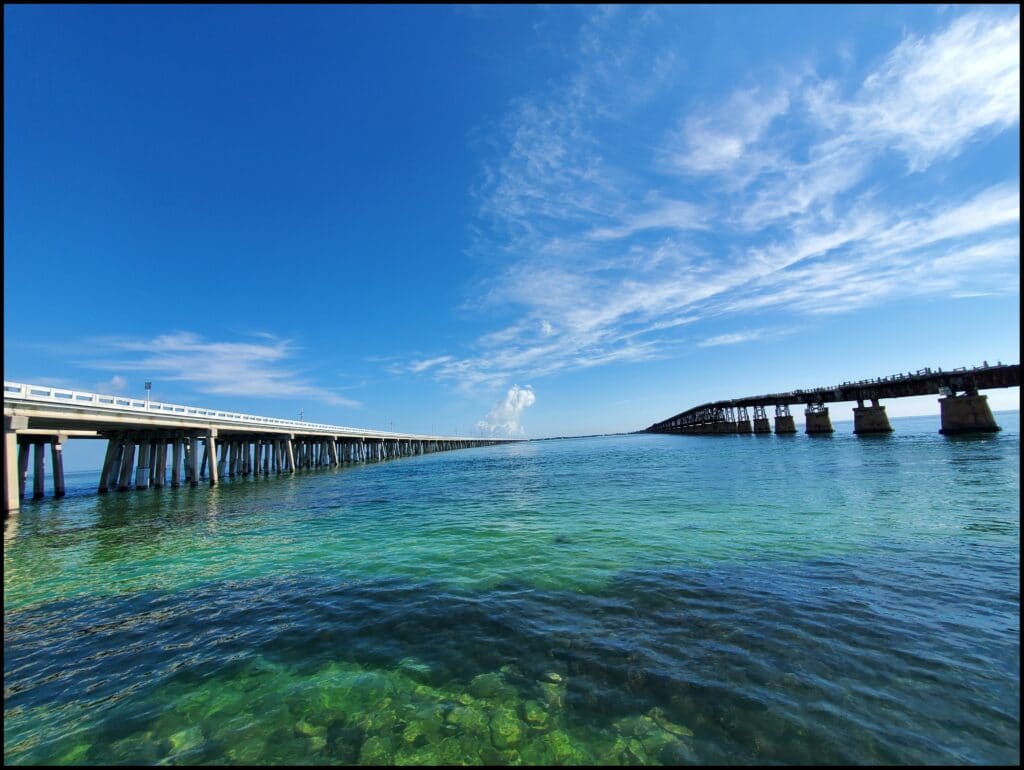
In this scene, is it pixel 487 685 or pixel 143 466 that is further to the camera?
pixel 143 466

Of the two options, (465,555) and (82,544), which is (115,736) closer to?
(465,555)

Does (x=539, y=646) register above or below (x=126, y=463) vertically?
below

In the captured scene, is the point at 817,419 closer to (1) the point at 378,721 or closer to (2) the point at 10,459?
(1) the point at 378,721

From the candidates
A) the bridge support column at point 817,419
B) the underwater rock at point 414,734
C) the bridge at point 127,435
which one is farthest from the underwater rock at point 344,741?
the bridge support column at point 817,419

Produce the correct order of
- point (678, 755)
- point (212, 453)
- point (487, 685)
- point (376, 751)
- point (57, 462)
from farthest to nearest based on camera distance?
point (212, 453) < point (57, 462) < point (487, 685) < point (376, 751) < point (678, 755)

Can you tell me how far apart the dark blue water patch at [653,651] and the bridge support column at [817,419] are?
8226 cm

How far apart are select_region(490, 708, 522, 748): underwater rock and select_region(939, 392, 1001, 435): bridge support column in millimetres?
→ 72968

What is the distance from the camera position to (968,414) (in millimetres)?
51625

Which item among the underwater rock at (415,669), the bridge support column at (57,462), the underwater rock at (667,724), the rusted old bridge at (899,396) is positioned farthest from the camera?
the rusted old bridge at (899,396)

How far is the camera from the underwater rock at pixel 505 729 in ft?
14.3

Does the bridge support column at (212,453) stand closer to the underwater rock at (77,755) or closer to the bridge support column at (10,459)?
the bridge support column at (10,459)

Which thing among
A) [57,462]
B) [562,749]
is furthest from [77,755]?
[57,462]

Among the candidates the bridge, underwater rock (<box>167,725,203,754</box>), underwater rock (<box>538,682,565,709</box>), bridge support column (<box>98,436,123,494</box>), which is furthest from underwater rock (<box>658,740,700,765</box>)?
bridge support column (<box>98,436,123,494</box>)

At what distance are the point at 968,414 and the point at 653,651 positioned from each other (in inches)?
2801
